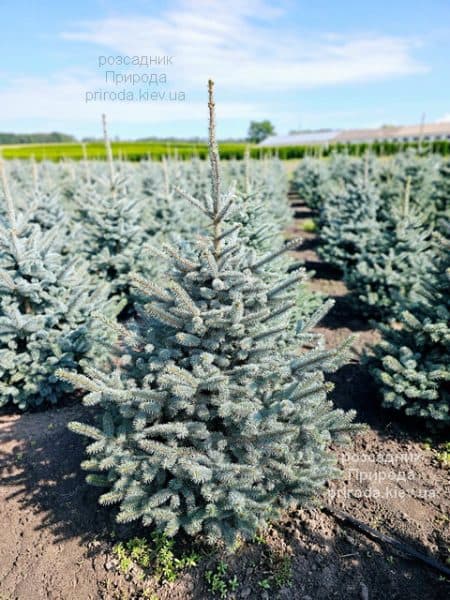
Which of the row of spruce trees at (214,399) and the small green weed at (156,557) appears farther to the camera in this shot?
the small green weed at (156,557)

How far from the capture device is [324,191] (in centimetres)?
1669

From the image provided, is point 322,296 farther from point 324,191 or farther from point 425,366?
point 324,191

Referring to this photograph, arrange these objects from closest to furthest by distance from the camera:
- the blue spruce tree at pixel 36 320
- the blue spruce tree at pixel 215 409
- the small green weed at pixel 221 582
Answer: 1. the blue spruce tree at pixel 215 409
2. the small green weed at pixel 221 582
3. the blue spruce tree at pixel 36 320

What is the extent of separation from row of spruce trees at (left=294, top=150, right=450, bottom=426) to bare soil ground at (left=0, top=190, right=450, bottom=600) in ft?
2.46

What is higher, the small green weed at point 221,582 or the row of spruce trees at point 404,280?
the row of spruce trees at point 404,280

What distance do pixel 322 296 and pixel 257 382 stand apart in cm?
555

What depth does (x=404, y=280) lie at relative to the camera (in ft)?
25.2

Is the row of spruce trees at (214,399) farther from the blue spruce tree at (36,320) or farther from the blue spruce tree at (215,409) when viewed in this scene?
the blue spruce tree at (36,320)

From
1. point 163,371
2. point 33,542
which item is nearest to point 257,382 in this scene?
point 163,371

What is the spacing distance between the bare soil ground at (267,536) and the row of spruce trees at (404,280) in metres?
0.75

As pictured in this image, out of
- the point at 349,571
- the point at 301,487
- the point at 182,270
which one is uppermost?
the point at 182,270

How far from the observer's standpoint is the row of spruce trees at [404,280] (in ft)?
16.5

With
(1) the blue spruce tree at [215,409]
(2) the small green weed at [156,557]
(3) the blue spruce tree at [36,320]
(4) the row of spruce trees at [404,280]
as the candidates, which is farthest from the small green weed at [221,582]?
(3) the blue spruce tree at [36,320]

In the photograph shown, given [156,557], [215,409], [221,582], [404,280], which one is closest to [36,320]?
[215,409]
